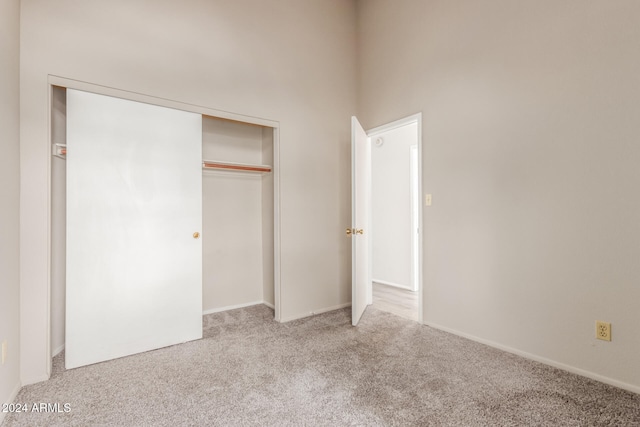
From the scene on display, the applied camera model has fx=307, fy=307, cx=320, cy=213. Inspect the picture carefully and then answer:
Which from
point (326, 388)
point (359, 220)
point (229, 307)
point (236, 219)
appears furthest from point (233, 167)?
point (326, 388)

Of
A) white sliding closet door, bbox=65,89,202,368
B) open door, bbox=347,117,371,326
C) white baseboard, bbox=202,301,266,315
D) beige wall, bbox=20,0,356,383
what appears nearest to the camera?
beige wall, bbox=20,0,356,383

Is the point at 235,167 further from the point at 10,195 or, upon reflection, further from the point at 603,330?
the point at 603,330

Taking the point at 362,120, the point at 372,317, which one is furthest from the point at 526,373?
the point at 362,120

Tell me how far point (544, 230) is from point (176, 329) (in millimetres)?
3108

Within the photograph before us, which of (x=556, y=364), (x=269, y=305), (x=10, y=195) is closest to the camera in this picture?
(x=10, y=195)

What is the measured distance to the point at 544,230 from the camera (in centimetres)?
232

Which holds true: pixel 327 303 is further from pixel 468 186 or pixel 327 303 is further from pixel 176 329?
pixel 468 186

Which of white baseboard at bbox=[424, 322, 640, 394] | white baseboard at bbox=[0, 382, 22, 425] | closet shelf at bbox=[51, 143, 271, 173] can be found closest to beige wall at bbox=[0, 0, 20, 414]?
white baseboard at bbox=[0, 382, 22, 425]

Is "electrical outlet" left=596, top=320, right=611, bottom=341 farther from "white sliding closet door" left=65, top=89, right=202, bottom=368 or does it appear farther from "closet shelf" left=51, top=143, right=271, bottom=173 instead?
"closet shelf" left=51, top=143, right=271, bottom=173

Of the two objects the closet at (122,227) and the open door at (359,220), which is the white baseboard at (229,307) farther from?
the open door at (359,220)

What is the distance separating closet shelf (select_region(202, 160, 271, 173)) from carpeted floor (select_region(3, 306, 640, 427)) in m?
1.70

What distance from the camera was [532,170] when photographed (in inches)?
93.6

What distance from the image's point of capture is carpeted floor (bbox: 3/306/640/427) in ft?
5.57

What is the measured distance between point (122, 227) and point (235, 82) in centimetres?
168
